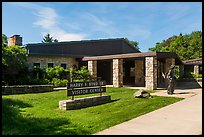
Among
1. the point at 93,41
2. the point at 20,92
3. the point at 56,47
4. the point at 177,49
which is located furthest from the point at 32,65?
the point at 177,49

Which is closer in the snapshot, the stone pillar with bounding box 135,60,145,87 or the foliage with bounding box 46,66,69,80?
the foliage with bounding box 46,66,69,80

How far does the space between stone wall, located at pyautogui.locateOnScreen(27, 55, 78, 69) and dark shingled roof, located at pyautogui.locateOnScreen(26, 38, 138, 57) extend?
0.47 m

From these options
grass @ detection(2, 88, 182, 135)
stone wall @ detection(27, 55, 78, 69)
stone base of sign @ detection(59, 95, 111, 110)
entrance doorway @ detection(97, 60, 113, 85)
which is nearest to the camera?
grass @ detection(2, 88, 182, 135)

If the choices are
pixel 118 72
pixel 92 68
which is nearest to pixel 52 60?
pixel 92 68

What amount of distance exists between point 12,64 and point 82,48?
9.98m

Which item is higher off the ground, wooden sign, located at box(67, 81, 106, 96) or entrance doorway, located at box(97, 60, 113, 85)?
entrance doorway, located at box(97, 60, 113, 85)

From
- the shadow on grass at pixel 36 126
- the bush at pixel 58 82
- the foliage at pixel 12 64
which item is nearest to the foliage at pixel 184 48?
the bush at pixel 58 82

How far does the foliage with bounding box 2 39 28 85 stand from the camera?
18.9 metres

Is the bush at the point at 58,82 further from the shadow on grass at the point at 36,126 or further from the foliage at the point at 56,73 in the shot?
the shadow on grass at the point at 36,126

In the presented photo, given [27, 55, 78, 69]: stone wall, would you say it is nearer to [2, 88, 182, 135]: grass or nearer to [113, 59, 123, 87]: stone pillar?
[113, 59, 123, 87]: stone pillar

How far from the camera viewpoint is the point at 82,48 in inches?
1102

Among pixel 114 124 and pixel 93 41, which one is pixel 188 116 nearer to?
pixel 114 124

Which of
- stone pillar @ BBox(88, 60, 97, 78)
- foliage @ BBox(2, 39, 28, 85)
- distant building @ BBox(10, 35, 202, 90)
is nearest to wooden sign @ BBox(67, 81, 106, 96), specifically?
distant building @ BBox(10, 35, 202, 90)

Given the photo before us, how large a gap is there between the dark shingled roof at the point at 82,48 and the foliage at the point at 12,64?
9.58ft
